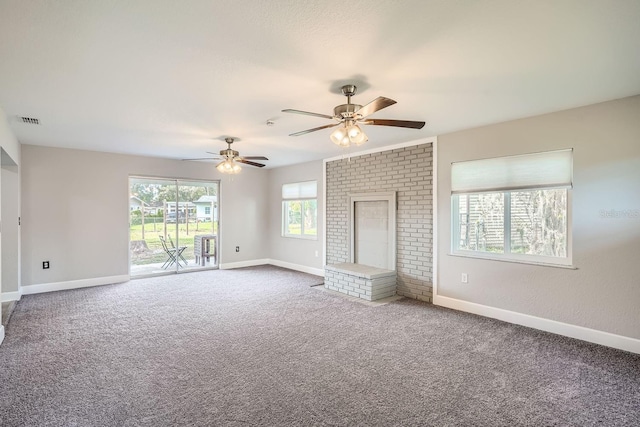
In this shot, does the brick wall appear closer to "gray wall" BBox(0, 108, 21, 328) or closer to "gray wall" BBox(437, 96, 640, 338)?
"gray wall" BBox(437, 96, 640, 338)

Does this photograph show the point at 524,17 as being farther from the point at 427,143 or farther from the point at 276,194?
the point at 276,194

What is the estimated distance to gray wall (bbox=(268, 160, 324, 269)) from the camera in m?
6.82

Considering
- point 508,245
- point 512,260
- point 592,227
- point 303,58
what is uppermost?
point 303,58

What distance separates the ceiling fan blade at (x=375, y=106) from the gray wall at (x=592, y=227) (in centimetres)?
225

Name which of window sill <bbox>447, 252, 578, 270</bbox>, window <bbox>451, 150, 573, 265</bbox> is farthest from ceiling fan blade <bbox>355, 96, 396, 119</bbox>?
window sill <bbox>447, 252, 578, 270</bbox>

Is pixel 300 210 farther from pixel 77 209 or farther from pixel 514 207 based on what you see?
pixel 514 207

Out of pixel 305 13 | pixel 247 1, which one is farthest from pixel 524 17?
pixel 247 1

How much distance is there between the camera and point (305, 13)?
1.81 m

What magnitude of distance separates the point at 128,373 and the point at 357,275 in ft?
10.5

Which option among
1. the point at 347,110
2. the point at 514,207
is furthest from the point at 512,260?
the point at 347,110

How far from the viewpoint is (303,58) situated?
232cm

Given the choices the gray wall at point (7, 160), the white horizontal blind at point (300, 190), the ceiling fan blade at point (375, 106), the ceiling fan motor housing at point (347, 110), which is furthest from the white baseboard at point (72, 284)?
the ceiling fan blade at point (375, 106)

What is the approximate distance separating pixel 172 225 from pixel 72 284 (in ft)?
6.49

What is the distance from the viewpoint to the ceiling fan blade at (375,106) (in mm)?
2413
